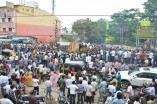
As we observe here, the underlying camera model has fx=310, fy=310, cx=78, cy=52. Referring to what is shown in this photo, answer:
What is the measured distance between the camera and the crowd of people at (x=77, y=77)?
45.8ft

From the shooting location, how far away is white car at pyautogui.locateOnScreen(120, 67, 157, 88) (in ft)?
64.2

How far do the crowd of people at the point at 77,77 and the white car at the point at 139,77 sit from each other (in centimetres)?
106

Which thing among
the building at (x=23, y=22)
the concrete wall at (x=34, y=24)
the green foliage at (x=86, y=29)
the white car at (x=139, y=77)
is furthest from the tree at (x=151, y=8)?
the white car at (x=139, y=77)

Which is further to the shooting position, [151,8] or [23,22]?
[23,22]

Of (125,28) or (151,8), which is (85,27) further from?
(151,8)

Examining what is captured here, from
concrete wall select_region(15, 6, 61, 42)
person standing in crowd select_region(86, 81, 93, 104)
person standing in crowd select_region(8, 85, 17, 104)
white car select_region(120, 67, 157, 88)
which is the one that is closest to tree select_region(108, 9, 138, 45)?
concrete wall select_region(15, 6, 61, 42)

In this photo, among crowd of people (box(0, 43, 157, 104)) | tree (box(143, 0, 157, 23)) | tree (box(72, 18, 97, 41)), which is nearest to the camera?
crowd of people (box(0, 43, 157, 104))

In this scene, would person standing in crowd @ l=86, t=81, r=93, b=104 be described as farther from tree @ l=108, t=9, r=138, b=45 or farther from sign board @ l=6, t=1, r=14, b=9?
tree @ l=108, t=9, r=138, b=45

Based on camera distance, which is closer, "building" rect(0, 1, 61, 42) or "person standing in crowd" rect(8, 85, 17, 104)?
"person standing in crowd" rect(8, 85, 17, 104)

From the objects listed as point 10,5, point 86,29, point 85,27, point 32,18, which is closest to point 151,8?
point 85,27

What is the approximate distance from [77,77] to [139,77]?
4.00 m

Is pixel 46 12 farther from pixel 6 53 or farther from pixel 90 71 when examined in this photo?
pixel 90 71

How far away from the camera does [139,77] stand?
65.2 feet

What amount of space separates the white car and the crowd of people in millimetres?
1057
